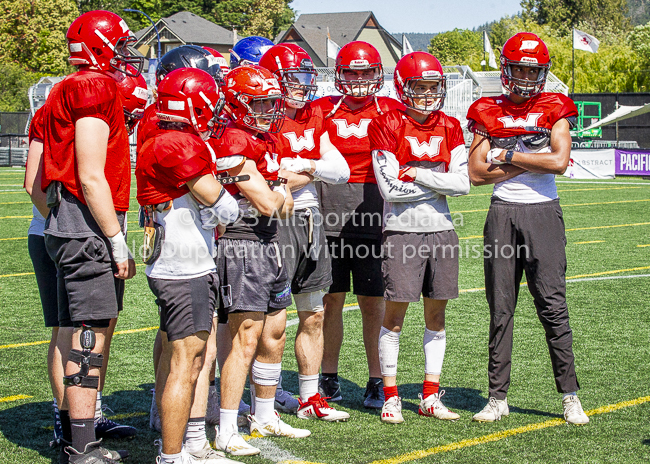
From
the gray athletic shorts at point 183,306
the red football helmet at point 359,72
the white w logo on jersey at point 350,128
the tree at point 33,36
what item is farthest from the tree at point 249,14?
the gray athletic shorts at point 183,306

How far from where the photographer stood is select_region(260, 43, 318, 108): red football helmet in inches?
165

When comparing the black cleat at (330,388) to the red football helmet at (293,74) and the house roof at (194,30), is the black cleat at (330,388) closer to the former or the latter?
the red football helmet at (293,74)

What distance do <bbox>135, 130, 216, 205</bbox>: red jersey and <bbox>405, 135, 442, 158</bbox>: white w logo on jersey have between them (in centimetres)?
138

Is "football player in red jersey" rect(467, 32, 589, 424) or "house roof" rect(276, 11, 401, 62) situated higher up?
"house roof" rect(276, 11, 401, 62)

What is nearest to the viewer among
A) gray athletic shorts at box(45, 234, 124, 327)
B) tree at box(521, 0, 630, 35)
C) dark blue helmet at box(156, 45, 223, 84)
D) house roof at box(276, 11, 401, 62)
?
gray athletic shorts at box(45, 234, 124, 327)

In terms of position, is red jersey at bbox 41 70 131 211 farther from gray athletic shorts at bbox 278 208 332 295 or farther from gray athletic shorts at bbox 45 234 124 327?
gray athletic shorts at bbox 278 208 332 295

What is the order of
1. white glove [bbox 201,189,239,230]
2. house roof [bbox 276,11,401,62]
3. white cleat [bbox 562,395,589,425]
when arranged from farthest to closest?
house roof [bbox 276,11,401,62] → white cleat [bbox 562,395,589,425] → white glove [bbox 201,189,239,230]

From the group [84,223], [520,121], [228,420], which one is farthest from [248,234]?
[520,121]

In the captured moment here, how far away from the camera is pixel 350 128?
4.52 meters

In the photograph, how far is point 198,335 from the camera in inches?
122

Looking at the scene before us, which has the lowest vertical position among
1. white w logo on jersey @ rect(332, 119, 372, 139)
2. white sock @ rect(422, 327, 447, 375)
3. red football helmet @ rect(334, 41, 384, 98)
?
white sock @ rect(422, 327, 447, 375)

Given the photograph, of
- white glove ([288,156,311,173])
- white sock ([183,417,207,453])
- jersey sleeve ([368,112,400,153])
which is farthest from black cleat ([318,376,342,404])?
jersey sleeve ([368,112,400,153])

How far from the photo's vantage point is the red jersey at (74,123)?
3.13 metres

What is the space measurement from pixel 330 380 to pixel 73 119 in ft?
7.58
